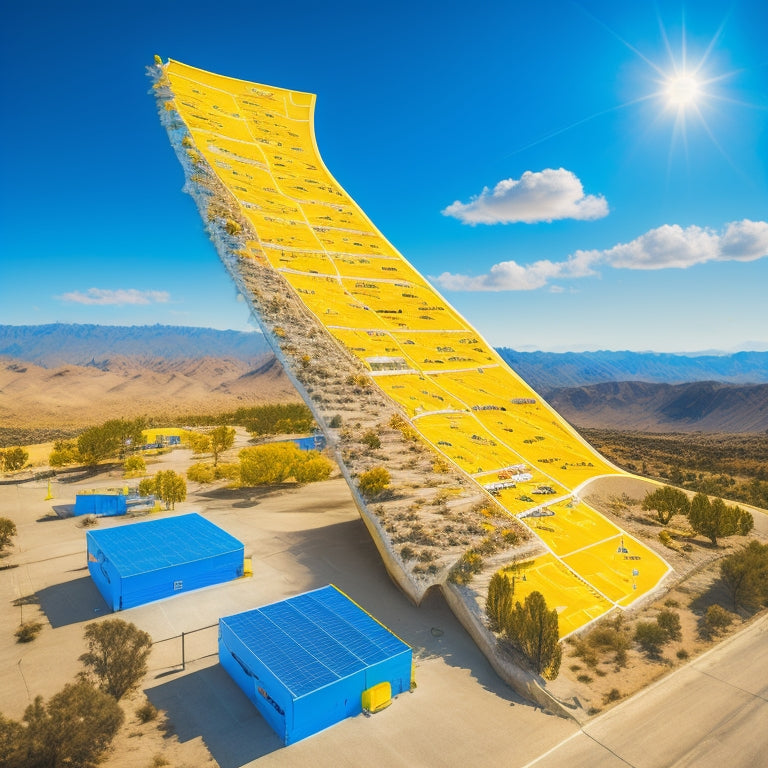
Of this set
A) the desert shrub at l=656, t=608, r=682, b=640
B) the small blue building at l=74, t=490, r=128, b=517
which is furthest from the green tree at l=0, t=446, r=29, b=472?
the desert shrub at l=656, t=608, r=682, b=640

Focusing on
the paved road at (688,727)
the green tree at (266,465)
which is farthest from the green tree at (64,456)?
the paved road at (688,727)

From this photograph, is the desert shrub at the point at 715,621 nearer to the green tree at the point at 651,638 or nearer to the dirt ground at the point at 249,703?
the dirt ground at the point at 249,703

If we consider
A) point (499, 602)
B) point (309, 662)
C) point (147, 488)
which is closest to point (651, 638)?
point (499, 602)

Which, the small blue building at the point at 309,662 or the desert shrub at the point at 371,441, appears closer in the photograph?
the small blue building at the point at 309,662

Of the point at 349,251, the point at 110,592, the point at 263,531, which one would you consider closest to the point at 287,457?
the point at 263,531

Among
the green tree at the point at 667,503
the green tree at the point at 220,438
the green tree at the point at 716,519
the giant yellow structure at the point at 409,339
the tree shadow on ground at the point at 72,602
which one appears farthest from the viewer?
the green tree at the point at 220,438

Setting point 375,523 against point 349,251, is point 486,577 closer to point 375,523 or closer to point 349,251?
point 375,523
